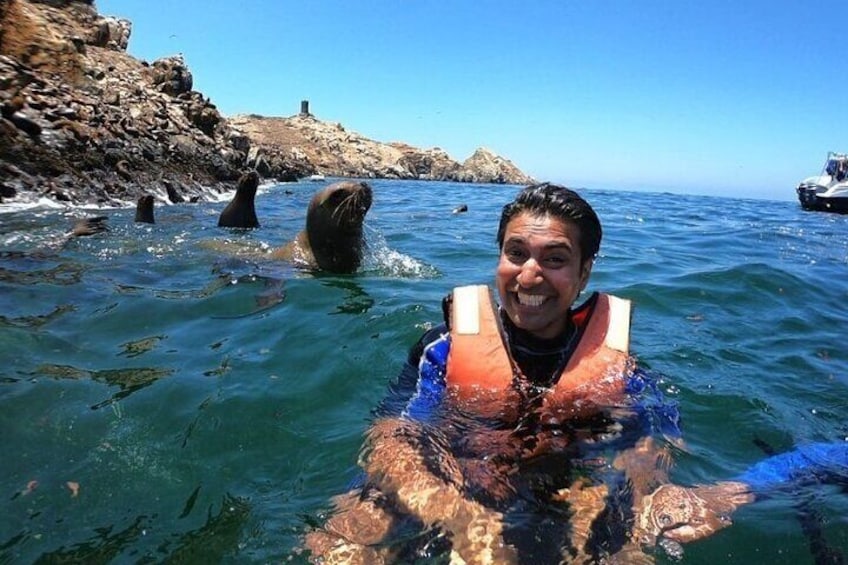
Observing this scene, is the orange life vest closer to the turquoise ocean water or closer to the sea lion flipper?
the turquoise ocean water

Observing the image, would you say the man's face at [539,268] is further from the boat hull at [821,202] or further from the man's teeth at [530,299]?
the boat hull at [821,202]

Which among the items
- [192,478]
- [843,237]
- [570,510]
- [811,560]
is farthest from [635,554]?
[843,237]

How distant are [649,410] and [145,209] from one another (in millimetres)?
8889

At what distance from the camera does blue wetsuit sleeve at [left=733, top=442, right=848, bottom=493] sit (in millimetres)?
2838

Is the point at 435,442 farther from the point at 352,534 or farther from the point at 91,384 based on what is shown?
the point at 91,384

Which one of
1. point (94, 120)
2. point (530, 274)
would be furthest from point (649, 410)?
point (94, 120)

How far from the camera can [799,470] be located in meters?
2.90

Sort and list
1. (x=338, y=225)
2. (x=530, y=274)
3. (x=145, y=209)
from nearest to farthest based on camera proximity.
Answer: (x=530, y=274)
(x=338, y=225)
(x=145, y=209)

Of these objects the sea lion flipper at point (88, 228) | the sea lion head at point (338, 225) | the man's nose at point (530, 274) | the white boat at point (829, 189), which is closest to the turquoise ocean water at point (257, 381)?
the sea lion flipper at point (88, 228)

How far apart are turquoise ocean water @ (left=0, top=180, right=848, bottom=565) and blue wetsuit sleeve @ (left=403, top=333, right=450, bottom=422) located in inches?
15.2

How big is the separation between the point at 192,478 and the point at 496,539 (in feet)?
4.47

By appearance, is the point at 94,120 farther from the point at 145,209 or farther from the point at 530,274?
the point at 530,274

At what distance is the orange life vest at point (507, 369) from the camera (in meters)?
2.98

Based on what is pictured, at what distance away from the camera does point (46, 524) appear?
2.34 m
